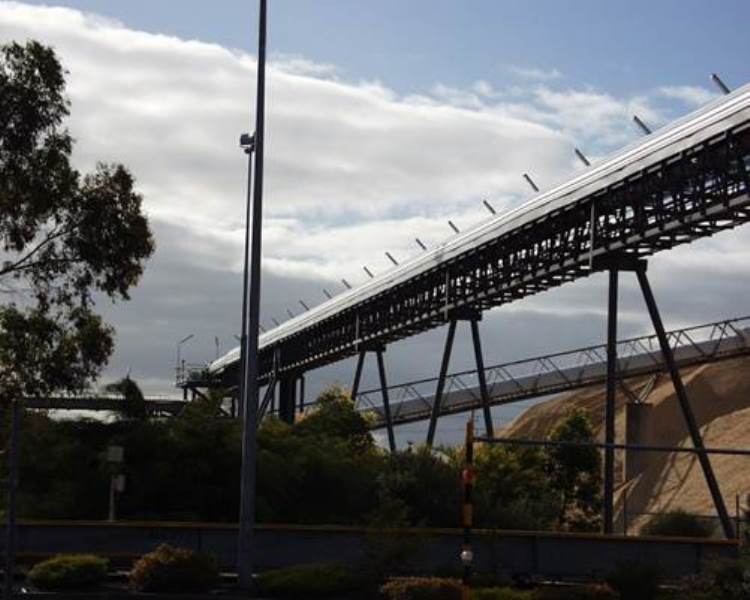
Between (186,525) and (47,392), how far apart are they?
457cm

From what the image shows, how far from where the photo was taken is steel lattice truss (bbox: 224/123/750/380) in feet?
127

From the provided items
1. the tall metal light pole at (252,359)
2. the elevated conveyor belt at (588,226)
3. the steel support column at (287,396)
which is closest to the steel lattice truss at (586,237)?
the elevated conveyor belt at (588,226)

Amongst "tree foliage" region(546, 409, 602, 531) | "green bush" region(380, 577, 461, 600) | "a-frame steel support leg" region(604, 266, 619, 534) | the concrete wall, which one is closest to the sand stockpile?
"tree foliage" region(546, 409, 602, 531)

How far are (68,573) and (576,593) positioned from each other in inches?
396

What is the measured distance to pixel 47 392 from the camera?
33812mm

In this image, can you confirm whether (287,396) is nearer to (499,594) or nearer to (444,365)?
(444,365)

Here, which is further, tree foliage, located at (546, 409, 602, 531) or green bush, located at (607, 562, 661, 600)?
tree foliage, located at (546, 409, 602, 531)

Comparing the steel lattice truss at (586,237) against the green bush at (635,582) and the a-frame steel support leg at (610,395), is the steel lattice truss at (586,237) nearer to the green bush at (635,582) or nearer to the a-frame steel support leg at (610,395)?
the a-frame steel support leg at (610,395)

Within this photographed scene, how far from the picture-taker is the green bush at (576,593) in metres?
27.7

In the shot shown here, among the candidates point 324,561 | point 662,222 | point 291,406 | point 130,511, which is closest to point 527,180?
point 662,222

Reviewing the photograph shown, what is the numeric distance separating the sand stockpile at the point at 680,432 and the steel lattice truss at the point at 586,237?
22.9m

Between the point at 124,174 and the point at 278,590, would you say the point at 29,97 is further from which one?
the point at 278,590

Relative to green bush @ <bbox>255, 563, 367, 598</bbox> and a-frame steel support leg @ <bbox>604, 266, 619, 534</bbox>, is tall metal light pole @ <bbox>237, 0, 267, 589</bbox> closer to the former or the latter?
green bush @ <bbox>255, 563, 367, 598</bbox>

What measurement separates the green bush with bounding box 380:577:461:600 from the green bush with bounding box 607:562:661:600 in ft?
15.6
